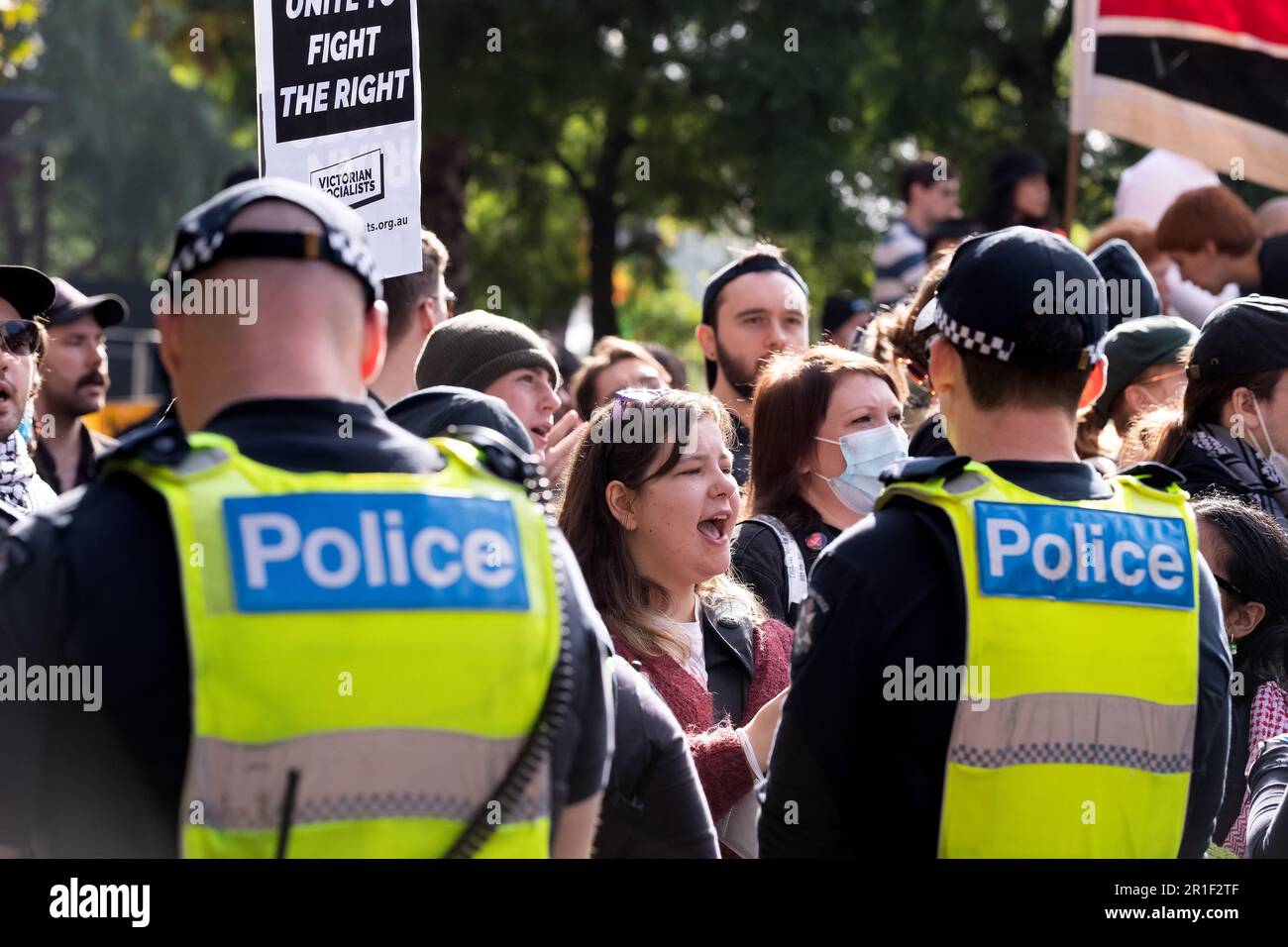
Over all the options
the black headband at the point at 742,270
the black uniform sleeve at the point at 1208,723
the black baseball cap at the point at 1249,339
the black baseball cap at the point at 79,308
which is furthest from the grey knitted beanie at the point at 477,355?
the black uniform sleeve at the point at 1208,723

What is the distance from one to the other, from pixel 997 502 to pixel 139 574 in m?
1.41

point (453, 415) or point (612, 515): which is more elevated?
point (453, 415)

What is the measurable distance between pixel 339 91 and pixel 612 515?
1.42m

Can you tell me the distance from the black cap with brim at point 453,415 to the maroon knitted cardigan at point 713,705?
91 cm

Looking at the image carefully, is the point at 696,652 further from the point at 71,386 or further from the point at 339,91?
the point at 71,386

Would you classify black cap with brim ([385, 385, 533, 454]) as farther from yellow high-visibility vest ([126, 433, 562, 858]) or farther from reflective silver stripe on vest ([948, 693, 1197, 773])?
reflective silver stripe on vest ([948, 693, 1197, 773])

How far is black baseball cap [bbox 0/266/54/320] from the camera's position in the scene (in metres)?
4.83

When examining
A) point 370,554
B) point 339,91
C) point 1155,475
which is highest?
point 339,91

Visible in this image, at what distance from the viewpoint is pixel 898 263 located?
933 cm

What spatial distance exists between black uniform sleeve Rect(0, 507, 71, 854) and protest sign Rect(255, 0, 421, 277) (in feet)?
8.64

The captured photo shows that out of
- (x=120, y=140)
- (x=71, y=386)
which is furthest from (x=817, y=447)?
(x=120, y=140)

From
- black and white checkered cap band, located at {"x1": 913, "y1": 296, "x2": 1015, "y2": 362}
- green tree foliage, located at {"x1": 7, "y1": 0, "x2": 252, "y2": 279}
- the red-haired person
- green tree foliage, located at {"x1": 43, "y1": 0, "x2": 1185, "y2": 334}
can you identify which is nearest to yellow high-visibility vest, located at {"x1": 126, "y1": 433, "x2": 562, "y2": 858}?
black and white checkered cap band, located at {"x1": 913, "y1": 296, "x2": 1015, "y2": 362}

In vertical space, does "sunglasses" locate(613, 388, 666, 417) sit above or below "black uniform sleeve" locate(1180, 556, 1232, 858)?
above
